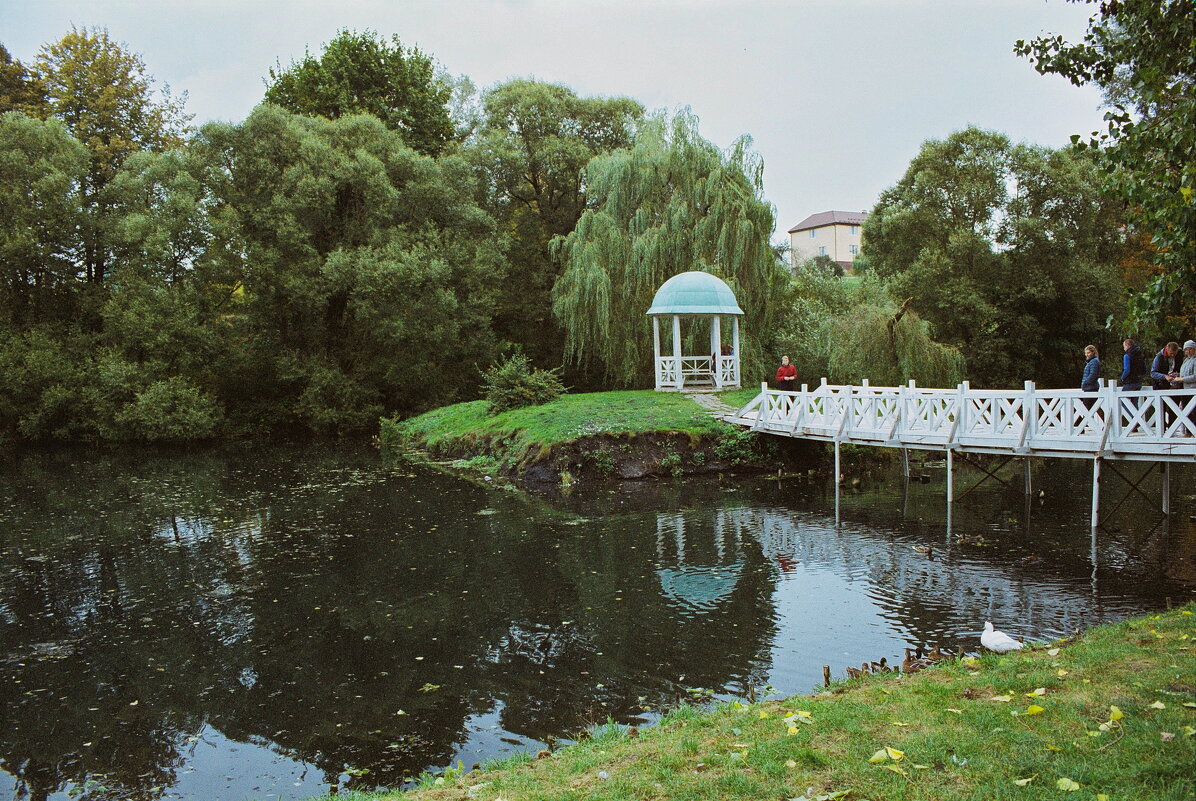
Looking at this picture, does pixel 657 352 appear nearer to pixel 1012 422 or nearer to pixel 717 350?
pixel 717 350

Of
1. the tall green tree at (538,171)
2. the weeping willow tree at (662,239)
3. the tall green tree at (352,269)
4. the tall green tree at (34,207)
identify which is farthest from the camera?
the tall green tree at (538,171)

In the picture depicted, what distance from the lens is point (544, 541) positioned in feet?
47.2

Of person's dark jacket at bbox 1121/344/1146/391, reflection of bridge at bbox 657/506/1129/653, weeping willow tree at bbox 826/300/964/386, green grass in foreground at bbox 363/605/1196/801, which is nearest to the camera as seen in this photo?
green grass in foreground at bbox 363/605/1196/801

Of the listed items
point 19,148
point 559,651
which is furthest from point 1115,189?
point 19,148

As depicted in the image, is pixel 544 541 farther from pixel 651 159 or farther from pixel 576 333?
pixel 651 159

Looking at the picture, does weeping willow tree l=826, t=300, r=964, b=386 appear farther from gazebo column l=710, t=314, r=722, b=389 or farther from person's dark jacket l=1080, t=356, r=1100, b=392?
person's dark jacket l=1080, t=356, r=1100, b=392

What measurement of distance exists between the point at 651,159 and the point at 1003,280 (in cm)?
1490

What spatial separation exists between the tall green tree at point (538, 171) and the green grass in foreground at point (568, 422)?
9.04m

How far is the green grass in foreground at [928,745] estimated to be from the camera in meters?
4.56

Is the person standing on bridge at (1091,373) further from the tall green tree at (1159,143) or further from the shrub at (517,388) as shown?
the shrub at (517,388)

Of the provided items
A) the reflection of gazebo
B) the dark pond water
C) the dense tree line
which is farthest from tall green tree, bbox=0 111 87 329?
the reflection of gazebo

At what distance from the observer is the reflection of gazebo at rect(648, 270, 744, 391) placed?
26.2 meters

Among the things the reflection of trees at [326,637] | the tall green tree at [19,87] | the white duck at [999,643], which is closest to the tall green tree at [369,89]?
the tall green tree at [19,87]

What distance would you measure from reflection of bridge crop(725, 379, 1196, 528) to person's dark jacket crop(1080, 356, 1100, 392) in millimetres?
195
